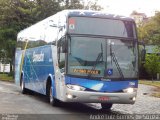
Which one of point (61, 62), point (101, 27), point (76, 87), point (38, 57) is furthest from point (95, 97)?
point (38, 57)

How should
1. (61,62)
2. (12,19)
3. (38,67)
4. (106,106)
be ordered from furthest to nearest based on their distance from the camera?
(12,19) → (38,67) → (106,106) → (61,62)

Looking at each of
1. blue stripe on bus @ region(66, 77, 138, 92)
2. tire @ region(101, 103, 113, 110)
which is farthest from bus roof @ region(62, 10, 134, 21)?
tire @ region(101, 103, 113, 110)

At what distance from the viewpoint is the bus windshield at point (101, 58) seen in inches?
571

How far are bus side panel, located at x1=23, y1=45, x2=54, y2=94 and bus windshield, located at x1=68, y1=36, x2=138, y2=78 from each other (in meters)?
2.46

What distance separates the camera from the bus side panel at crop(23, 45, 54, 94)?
17812 mm

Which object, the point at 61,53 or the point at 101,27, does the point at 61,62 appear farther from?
the point at 101,27

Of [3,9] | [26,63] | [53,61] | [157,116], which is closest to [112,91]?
[157,116]

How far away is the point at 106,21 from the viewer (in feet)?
50.0

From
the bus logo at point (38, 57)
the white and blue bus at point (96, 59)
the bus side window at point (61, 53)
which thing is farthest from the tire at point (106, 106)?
the bus logo at point (38, 57)

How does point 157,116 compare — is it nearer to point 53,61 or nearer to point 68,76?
point 68,76

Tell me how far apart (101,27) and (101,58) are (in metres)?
1.17

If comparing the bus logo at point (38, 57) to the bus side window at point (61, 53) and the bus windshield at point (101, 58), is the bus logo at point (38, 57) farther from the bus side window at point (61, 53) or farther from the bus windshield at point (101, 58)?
the bus windshield at point (101, 58)

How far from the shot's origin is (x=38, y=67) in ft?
64.5

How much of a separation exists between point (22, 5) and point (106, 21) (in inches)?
1053
